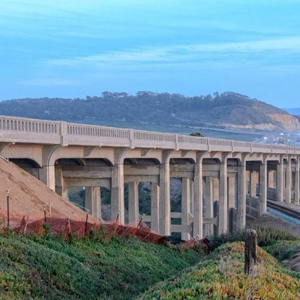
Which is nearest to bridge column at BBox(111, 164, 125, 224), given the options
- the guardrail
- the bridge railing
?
the guardrail

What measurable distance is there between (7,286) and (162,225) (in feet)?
103

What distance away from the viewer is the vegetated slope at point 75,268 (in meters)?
12.1

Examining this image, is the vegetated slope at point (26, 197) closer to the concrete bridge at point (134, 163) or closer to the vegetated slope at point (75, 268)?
the concrete bridge at point (134, 163)

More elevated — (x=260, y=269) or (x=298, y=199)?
(x=260, y=269)

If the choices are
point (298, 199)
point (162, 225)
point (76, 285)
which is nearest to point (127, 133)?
point (162, 225)

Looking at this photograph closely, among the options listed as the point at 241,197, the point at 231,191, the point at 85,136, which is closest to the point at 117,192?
the point at 85,136

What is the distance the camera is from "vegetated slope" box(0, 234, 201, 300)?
39.6 ft

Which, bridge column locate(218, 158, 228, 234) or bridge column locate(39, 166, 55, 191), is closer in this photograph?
bridge column locate(39, 166, 55, 191)

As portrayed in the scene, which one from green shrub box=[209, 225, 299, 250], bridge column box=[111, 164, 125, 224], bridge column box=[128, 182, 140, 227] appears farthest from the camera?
bridge column box=[128, 182, 140, 227]

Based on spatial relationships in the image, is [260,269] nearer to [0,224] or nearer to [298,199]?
[0,224]

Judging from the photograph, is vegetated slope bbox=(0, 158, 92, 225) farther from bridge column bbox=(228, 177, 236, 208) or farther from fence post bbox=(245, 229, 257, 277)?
bridge column bbox=(228, 177, 236, 208)

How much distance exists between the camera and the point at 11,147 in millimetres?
23484

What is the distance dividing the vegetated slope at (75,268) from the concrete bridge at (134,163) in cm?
676

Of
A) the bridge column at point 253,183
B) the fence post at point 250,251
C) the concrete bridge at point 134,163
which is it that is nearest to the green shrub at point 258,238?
the concrete bridge at point 134,163
